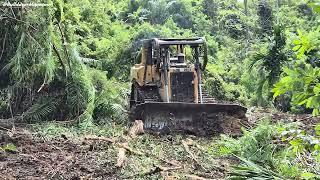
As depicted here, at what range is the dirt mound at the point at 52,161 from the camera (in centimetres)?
579

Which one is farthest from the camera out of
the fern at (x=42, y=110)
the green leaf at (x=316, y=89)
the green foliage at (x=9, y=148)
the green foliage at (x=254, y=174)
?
the fern at (x=42, y=110)

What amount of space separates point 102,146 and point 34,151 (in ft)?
3.57

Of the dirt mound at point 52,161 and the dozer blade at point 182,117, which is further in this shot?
the dozer blade at point 182,117

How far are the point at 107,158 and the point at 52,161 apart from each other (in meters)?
0.79

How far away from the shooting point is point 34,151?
717 cm

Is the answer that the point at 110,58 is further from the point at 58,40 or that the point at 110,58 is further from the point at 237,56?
the point at 237,56

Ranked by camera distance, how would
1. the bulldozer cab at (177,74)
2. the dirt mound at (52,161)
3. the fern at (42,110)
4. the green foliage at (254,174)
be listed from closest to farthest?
the green foliage at (254,174) < the dirt mound at (52,161) < the fern at (42,110) < the bulldozer cab at (177,74)

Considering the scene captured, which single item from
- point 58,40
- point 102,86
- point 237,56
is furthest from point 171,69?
point 237,56

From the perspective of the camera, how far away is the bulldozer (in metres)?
9.48

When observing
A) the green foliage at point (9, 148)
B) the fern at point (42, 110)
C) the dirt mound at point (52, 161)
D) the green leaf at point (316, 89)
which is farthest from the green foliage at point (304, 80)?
the fern at point (42, 110)

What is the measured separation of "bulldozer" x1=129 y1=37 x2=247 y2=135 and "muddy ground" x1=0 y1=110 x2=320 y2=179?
2.21 feet

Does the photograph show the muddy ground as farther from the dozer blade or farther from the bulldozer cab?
the bulldozer cab

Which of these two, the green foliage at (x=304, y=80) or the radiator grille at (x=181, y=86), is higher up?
the green foliage at (x=304, y=80)

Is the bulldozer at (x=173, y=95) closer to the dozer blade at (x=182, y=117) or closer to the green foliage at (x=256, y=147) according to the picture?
the dozer blade at (x=182, y=117)
